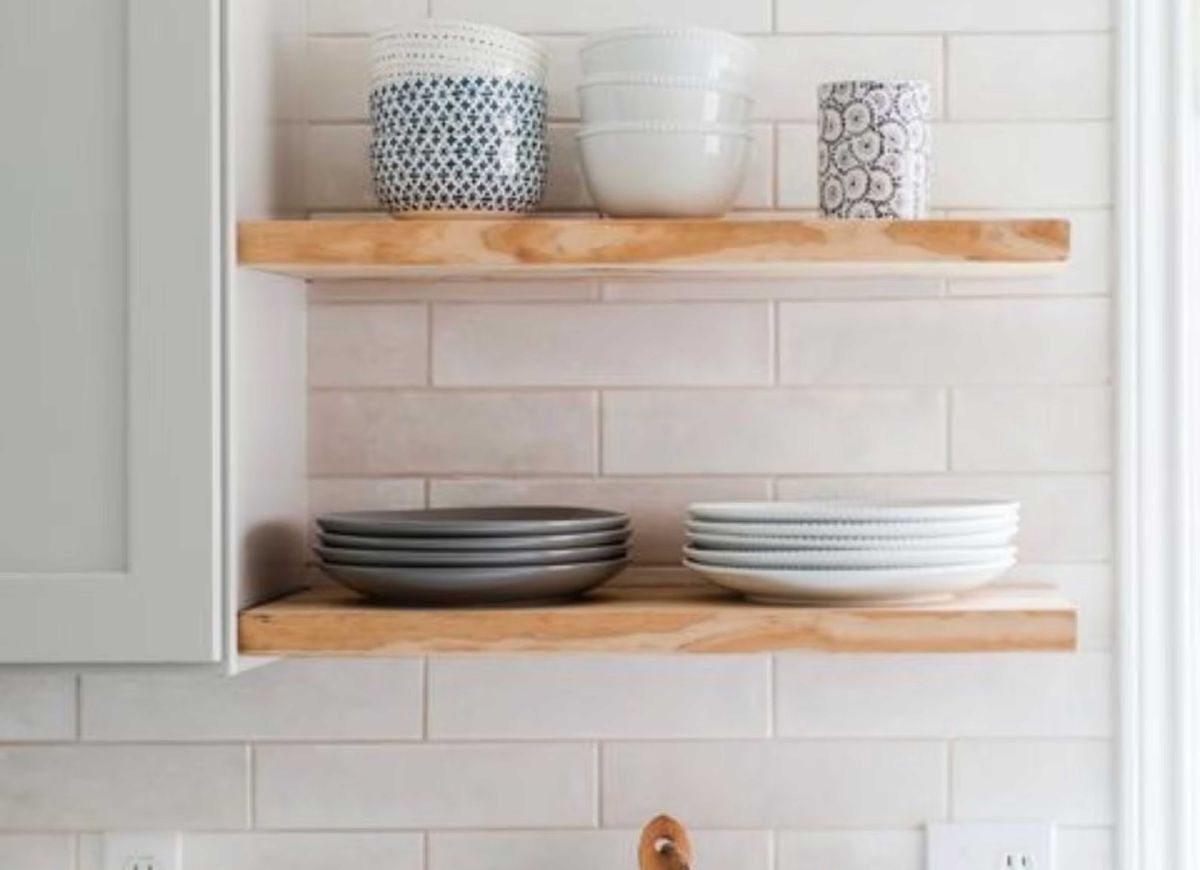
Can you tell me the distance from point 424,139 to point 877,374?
503 millimetres

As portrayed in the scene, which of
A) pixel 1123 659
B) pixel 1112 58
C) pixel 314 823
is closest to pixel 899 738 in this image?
pixel 1123 659

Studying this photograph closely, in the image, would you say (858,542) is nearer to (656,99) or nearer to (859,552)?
(859,552)

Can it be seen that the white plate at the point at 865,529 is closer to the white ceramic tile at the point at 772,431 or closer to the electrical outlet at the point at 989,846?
the white ceramic tile at the point at 772,431

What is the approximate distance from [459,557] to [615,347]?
0.35m

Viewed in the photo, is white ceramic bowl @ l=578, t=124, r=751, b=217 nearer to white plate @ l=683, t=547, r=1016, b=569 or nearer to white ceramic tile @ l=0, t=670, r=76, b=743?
white plate @ l=683, t=547, r=1016, b=569

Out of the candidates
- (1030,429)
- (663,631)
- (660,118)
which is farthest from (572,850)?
(660,118)

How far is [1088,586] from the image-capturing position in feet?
5.60

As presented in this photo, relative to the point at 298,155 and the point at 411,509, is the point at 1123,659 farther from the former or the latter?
the point at 298,155

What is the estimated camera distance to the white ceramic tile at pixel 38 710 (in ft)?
5.65

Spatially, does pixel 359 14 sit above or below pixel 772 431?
above

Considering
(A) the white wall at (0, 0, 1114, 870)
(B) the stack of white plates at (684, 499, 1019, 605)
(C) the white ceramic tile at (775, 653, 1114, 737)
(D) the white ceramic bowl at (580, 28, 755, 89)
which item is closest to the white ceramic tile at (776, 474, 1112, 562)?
(A) the white wall at (0, 0, 1114, 870)

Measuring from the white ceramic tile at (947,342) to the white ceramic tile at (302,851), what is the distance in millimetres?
591

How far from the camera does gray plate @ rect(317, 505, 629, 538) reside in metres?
1.46

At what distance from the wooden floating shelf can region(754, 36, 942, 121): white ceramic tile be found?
527 mm
